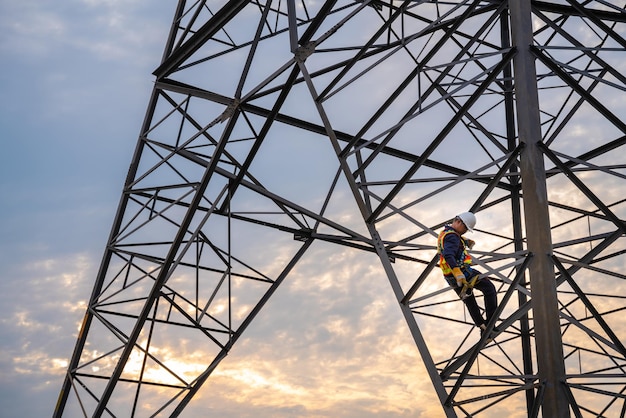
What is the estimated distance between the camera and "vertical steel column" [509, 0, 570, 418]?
504 inches

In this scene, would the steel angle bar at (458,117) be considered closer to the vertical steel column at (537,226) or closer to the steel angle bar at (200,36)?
the vertical steel column at (537,226)

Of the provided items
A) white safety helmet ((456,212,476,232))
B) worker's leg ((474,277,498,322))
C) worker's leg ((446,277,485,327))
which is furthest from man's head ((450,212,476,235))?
worker's leg ((474,277,498,322))

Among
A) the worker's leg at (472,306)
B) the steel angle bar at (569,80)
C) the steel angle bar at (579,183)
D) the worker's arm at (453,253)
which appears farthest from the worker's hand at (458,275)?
the steel angle bar at (569,80)

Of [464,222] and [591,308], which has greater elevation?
[464,222]

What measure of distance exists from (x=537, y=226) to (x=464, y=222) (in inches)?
64.3

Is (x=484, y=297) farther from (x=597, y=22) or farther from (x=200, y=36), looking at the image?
(x=200, y=36)

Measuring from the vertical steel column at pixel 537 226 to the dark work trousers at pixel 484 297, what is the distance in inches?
67.1

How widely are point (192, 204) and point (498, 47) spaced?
9667 mm

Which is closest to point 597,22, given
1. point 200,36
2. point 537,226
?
point 537,226

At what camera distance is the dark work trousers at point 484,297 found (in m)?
15.0

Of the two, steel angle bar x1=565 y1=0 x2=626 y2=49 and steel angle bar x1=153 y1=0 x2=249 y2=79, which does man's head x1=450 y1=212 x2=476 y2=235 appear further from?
steel angle bar x1=153 y1=0 x2=249 y2=79

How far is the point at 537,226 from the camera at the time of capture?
13516 millimetres

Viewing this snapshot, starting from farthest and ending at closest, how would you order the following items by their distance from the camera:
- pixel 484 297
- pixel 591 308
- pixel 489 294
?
pixel 489 294 < pixel 484 297 < pixel 591 308

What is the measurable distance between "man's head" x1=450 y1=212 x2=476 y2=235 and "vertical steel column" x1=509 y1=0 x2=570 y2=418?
1.24 m
